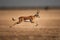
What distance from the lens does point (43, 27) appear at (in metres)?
1.37

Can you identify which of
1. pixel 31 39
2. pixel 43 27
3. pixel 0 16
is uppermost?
pixel 0 16

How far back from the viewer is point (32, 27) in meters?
1.38

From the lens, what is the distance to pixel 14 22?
1.40 metres

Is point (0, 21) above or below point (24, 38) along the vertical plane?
above

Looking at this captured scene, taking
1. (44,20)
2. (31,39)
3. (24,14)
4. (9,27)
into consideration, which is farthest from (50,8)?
(9,27)

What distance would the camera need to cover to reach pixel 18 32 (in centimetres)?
137

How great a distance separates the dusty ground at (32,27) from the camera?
1.36 meters

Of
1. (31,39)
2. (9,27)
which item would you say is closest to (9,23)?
(9,27)

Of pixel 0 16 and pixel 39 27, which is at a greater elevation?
pixel 0 16

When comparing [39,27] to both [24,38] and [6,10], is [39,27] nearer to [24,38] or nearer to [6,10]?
[24,38]

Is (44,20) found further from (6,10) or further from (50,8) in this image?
(6,10)

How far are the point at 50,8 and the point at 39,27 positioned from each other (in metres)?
0.26

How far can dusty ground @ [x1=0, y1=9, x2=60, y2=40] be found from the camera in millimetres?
1359

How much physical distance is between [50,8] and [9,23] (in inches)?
19.7
